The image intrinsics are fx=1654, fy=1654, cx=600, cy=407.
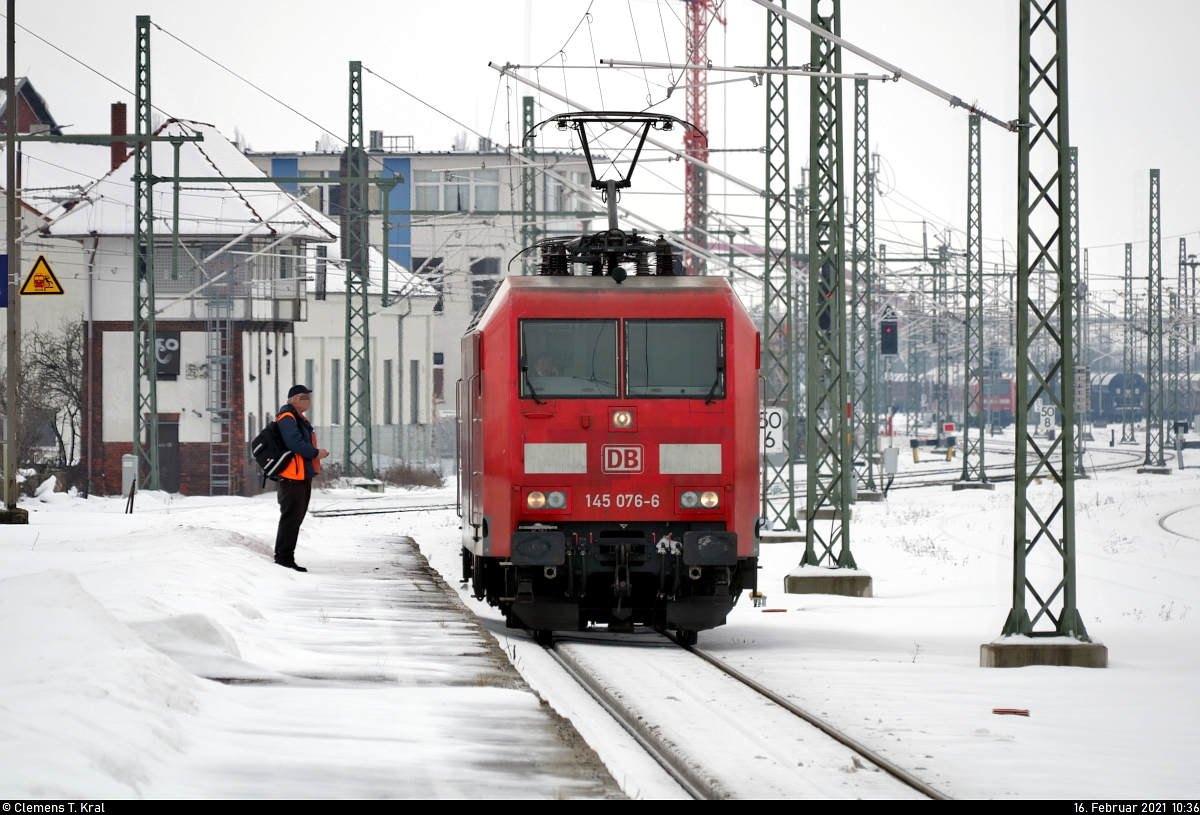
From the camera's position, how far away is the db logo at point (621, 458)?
13445mm

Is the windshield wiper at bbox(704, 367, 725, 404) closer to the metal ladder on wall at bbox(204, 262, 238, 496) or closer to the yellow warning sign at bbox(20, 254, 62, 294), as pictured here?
the yellow warning sign at bbox(20, 254, 62, 294)

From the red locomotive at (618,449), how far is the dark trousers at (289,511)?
146 inches

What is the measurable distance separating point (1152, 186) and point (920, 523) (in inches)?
966

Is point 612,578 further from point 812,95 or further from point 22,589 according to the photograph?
point 812,95

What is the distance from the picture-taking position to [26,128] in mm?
75938

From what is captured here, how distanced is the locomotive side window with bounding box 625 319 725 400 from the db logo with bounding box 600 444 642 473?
0.48 meters

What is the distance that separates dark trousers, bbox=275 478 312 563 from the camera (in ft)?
56.2

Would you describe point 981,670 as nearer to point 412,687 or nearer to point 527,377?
point 527,377

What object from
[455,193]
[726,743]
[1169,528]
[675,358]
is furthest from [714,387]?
[455,193]

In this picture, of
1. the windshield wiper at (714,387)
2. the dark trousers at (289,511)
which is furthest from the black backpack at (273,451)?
the windshield wiper at (714,387)

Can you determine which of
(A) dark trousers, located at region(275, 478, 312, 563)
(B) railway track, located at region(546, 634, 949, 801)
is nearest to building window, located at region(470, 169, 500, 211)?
(A) dark trousers, located at region(275, 478, 312, 563)

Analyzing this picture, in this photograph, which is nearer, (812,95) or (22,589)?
(22,589)

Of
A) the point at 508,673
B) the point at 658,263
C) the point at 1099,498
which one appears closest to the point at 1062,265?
the point at 658,263

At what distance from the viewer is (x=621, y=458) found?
1346cm
